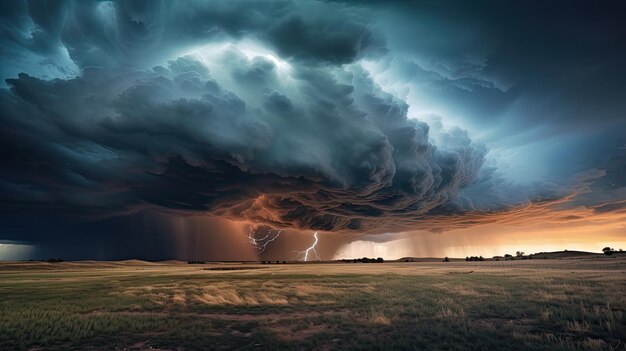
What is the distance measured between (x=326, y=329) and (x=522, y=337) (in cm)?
954

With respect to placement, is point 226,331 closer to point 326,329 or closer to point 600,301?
point 326,329

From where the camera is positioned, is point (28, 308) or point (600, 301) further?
point (28, 308)

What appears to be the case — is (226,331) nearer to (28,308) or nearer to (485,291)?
(28,308)

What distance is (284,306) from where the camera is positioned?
29094 millimetres

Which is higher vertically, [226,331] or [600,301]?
[600,301]

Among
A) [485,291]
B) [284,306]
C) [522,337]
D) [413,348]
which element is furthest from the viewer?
[485,291]

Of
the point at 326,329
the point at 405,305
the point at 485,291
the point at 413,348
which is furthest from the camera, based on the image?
the point at 485,291

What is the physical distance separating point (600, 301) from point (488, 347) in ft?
54.5

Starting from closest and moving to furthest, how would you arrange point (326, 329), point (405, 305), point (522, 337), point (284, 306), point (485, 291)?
1. point (522, 337)
2. point (326, 329)
3. point (405, 305)
4. point (284, 306)
5. point (485, 291)

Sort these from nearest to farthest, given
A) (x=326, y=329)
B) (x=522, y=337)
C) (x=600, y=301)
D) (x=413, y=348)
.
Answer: (x=413, y=348)
(x=522, y=337)
(x=326, y=329)
(x=600, y=301)

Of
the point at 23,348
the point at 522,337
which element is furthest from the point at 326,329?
the point at 23,348

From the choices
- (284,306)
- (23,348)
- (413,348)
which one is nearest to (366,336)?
(413,348)

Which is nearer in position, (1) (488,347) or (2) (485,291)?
(1) (488,347)

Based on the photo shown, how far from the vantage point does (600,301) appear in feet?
82.7
